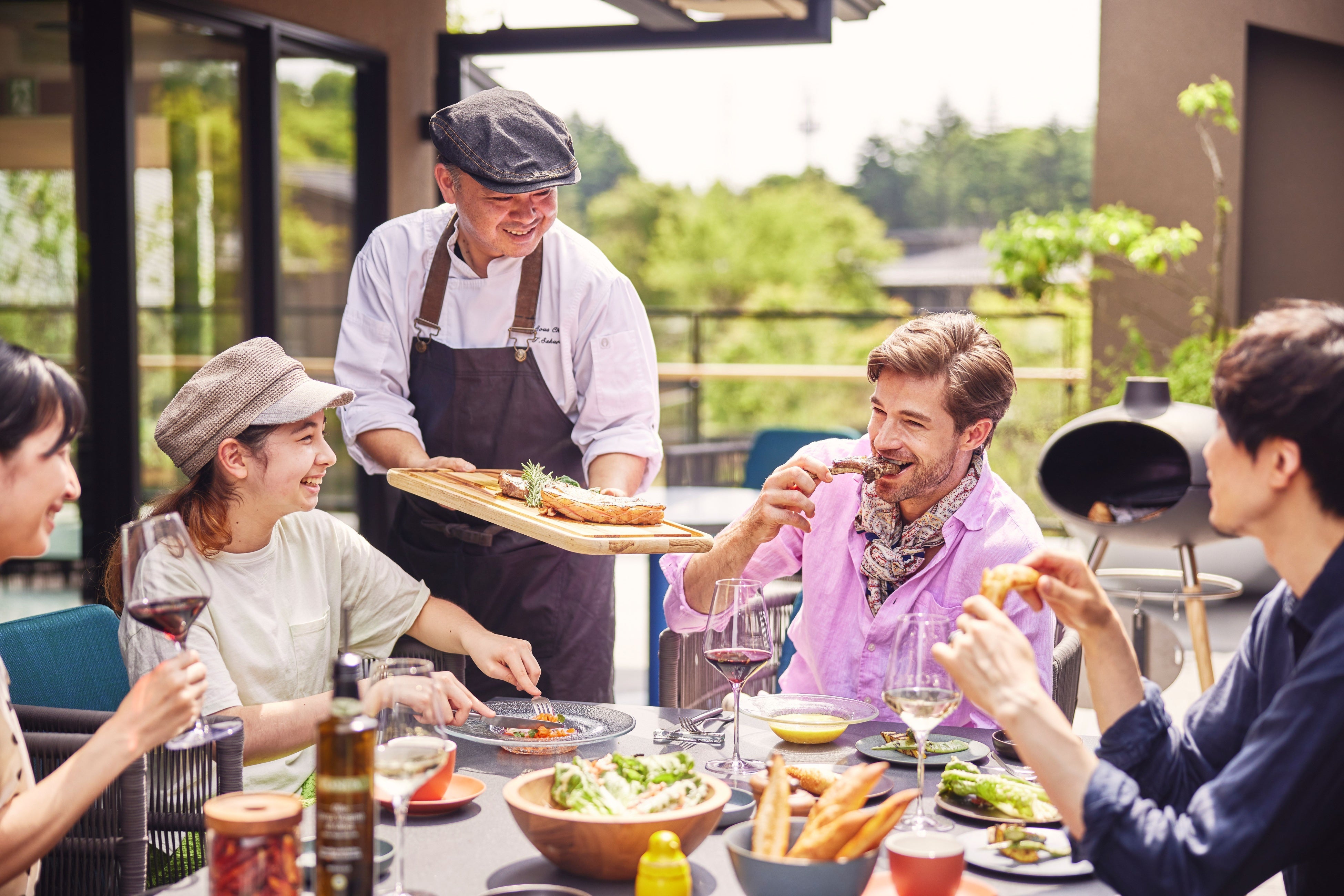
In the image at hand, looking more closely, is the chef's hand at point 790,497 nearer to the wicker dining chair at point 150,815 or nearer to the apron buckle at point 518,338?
the apron buckle at point 518,338

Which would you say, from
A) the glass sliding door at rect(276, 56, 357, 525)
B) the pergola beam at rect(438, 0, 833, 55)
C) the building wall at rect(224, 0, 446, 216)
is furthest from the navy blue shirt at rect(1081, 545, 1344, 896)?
the building wall at rect(224, 0, 446, 216)

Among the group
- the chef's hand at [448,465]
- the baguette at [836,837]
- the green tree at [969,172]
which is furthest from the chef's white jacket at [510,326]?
the green tree at [969,172]

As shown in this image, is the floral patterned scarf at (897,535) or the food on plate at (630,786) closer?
the food on plate at (630,786)

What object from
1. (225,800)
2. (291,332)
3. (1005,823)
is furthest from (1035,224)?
(225,800)

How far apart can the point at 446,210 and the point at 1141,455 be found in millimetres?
2338

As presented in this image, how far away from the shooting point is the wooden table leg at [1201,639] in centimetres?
365

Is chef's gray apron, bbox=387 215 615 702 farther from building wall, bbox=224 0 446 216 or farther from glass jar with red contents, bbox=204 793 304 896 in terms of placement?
building wall, bbox=224 0 446 216

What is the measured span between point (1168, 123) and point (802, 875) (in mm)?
7109

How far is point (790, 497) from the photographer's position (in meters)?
2.29

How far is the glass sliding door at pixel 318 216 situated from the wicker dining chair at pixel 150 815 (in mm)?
3422

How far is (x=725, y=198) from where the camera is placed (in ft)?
101

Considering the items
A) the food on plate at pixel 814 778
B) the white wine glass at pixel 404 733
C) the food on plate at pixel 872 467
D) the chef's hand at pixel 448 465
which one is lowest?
the food on plate at pixel 814 778

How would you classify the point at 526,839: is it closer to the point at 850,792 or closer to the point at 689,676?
the point at 850,792

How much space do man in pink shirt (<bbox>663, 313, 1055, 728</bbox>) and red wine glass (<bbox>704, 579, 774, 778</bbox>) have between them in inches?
20.6
